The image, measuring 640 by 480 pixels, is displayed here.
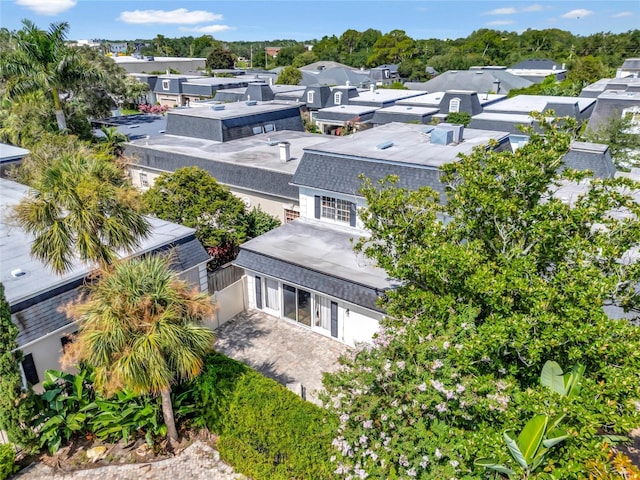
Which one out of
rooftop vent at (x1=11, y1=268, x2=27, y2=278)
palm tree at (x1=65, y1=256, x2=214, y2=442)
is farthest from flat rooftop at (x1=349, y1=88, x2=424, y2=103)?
palm tree at (x1=65, y1=256, x2=214, y2=442)

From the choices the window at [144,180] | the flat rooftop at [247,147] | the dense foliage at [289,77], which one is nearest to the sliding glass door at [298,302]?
the flat rooftop at [247,147]

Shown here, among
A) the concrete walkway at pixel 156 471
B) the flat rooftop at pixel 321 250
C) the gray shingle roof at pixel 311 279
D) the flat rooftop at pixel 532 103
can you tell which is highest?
the flat rooftop at pixel 532 103

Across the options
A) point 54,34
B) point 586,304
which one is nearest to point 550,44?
point 54,34

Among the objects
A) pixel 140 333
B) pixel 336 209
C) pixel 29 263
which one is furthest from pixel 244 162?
pixel 140 333

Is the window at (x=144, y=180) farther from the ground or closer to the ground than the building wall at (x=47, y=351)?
farther from the ground

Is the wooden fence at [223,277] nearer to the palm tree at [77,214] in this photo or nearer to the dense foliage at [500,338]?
the palm tree at [77,214]
